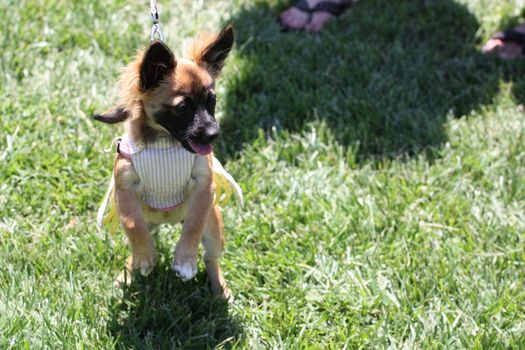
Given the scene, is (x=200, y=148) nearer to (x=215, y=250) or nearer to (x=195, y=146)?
(x=195, y=146)

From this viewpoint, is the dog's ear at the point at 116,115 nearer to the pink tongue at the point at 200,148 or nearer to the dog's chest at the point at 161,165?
the dog's chest at the point at 161,165

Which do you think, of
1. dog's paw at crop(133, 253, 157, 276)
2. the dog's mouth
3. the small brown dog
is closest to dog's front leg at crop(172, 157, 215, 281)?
the small brown dog

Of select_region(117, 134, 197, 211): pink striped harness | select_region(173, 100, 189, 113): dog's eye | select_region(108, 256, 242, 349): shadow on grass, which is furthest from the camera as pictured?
select_region(108, 256, 242, 349): shadow on grass

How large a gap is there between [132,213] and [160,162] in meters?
0.27

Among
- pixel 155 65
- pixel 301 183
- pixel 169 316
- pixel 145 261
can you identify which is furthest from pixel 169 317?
pixel 301 183

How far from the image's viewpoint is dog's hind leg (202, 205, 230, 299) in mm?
3648

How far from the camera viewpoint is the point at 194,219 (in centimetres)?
338

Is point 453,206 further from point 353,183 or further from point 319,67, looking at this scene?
point 319,67

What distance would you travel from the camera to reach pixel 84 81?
5.38m

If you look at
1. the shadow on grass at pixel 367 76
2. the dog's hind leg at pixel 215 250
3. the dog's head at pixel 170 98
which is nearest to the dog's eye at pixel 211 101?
the dog's head at pixel 170 98

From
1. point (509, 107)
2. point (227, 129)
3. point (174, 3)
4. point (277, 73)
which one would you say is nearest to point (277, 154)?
point (227, 129)

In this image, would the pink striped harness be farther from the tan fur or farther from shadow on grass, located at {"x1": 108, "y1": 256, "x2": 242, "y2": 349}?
shadow on grass, located at {"x1": 108, "y1": 256, "x2": 242, "y2": 349}

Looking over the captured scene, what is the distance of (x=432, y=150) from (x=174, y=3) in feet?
9.14

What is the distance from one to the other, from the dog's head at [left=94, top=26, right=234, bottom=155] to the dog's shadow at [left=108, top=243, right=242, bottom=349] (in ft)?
2.68
